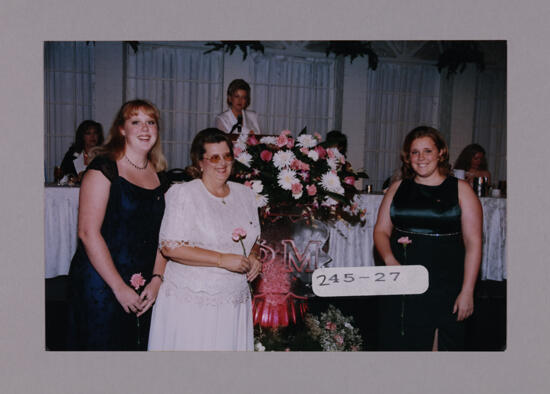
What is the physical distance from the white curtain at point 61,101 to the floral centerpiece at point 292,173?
85 centimetres

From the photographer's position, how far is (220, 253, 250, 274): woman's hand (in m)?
1.84

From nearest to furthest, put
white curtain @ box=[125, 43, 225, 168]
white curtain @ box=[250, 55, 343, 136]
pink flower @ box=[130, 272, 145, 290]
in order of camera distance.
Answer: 1. pink flower @ box=[130, 272, 145, 290]
2. white curtain @ box=[125, 43, 225, 168]
3. white curtain @ box=[250, 55, 343, 136]

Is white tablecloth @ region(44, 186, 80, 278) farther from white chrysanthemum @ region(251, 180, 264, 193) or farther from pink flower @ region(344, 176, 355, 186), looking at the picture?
pink flower @ region(344, 176, 355, 186)

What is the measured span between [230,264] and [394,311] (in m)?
0.88

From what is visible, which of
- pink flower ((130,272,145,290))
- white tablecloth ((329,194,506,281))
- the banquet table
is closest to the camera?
pink flower ((130,272,145,290))

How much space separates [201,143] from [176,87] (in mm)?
1654

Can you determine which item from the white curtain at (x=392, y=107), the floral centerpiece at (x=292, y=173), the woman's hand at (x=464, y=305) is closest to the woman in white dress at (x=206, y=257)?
the floral centerpiece at (x=292, y=173)

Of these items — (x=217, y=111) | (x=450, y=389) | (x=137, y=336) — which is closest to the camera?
(x=137, y=336)

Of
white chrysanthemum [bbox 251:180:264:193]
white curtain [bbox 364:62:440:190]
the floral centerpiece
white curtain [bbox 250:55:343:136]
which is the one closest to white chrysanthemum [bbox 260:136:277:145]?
the floral centerpiece

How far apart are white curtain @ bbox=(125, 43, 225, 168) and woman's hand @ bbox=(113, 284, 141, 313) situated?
761 mm

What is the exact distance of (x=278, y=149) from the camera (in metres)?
2.08

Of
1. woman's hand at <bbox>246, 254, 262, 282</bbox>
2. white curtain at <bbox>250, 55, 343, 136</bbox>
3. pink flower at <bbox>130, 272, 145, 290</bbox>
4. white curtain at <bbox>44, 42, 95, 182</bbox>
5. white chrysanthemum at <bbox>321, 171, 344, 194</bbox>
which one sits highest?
white curtain at <bbox>250, 55, 343, 136</bbox>
